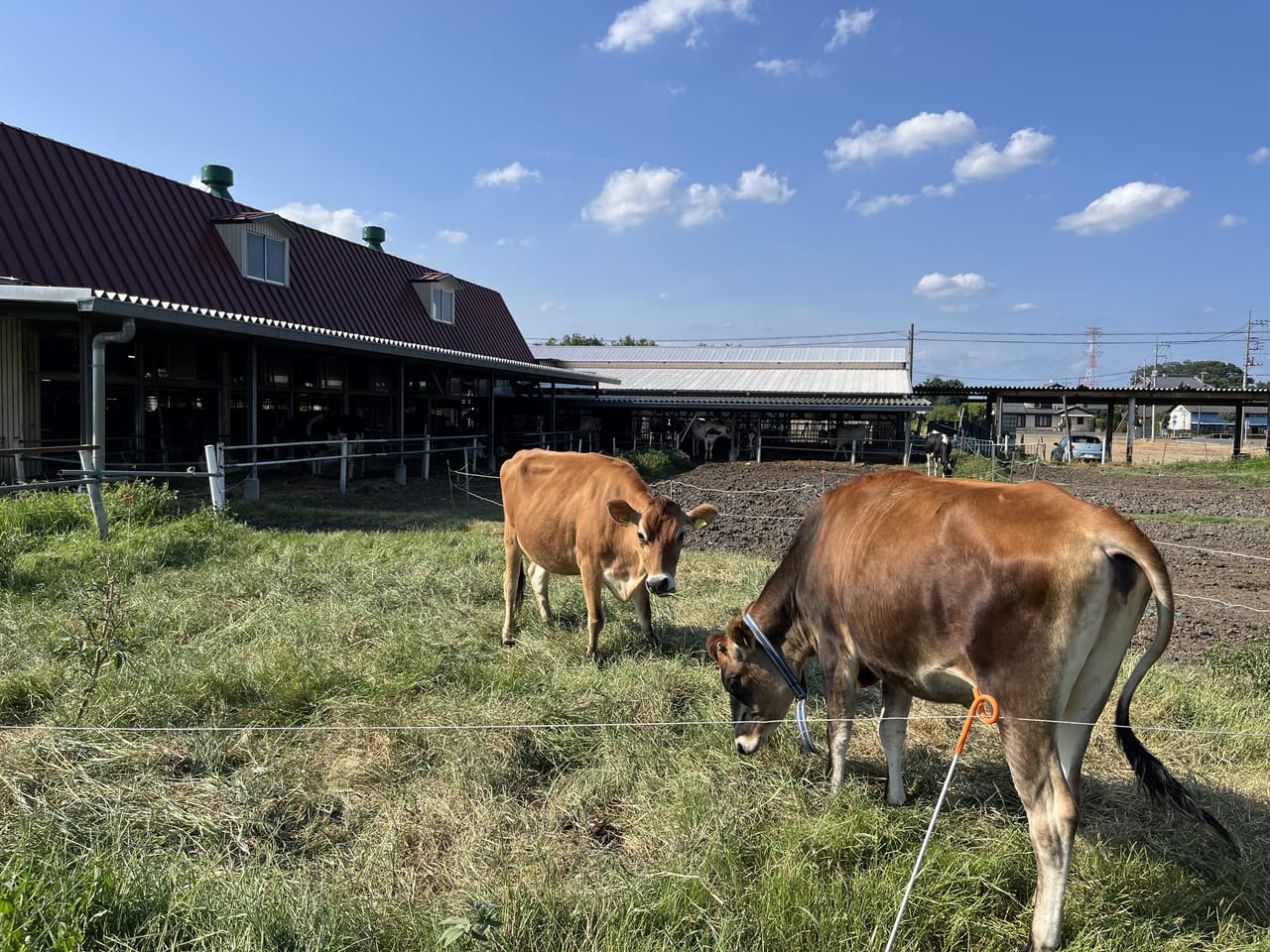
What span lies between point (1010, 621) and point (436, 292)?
21.8m

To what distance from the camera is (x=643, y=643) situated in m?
5.40

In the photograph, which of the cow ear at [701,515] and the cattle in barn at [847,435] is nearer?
the cow ear at [701,515]

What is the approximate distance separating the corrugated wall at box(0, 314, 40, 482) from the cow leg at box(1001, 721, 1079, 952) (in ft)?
41.9

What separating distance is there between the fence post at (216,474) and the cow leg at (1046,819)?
9.47 meters

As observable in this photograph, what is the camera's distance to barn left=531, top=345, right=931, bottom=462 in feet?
88.7

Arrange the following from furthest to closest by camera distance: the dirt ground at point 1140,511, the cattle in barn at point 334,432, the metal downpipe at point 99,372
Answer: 1. the cattle in barn at point 334,432
2. the metal downpipe at point 99,372
3. the dirt ground at point 1140,511

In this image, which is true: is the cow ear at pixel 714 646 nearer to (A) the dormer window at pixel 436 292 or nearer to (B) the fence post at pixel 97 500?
(B) the fence post at pixel 97 500

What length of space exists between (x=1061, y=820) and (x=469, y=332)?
22.9 meters

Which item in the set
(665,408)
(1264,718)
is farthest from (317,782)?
(665,408)

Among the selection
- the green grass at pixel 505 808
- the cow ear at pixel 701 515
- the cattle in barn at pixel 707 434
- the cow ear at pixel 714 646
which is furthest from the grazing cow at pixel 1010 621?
the cattle in barn at pixel 707 434

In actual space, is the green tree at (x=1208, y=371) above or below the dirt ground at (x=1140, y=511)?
above

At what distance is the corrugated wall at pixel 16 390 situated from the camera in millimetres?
10992

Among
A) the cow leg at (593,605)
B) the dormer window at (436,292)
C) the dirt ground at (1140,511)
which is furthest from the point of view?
the dormer window at (436,292)

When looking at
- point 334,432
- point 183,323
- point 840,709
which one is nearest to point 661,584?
point 840,709
